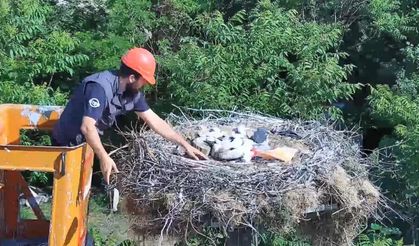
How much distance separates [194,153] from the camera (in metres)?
6.36

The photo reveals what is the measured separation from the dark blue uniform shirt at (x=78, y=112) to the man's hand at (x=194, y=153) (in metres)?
0.66

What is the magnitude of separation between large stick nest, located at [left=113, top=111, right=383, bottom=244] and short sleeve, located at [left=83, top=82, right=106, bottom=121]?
19.5 inches

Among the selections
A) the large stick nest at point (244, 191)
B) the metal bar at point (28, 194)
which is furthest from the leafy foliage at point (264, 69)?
the metal bar at point (28, 194)

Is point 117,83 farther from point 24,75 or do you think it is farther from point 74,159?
point 24,75

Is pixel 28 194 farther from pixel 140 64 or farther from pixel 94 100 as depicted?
pixel 140 64

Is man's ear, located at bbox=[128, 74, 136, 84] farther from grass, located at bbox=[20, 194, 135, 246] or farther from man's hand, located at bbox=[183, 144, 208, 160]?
grass, located at bbox=[20, 194, 135, 246]

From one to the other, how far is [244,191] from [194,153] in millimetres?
590

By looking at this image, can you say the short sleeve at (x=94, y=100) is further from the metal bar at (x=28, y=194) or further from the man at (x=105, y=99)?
the metal bar at (x=28, y=194)

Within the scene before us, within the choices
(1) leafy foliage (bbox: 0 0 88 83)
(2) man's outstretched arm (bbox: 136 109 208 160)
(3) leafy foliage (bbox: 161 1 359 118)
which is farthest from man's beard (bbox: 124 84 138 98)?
(1) leafy foliage (bbox: 0 0 88 83)

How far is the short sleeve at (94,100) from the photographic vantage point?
597 centimetres

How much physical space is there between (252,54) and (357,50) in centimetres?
297

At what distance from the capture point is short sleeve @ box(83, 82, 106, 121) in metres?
5.97

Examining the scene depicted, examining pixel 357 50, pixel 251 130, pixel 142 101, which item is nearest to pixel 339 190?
pixel 251 130

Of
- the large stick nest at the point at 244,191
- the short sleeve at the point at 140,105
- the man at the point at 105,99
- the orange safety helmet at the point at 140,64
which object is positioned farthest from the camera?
the short sleeve at the point at 140,105
